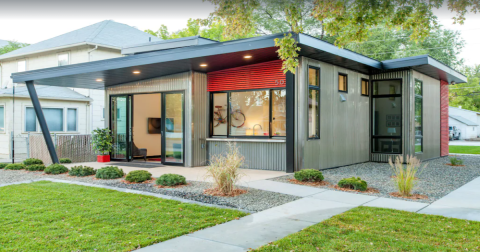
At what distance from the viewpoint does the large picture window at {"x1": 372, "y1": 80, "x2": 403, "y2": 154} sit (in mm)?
11602

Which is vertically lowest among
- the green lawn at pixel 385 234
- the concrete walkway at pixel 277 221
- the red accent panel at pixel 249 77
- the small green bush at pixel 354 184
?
the concrete walkway at pixel 277 221

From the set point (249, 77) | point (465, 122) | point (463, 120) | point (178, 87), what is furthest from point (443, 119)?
point (463, 120)

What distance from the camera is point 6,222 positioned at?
14.1ft

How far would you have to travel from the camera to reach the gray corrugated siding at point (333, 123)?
882 centimetres

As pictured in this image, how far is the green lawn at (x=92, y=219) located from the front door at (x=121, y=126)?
18.3 feet

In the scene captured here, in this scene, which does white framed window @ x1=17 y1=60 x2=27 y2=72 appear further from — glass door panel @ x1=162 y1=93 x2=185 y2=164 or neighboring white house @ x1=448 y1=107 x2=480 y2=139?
neighboring white house @ x1=448 y1=107 x2=480 y2=139

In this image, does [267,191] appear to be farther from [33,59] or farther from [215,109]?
[33,59]

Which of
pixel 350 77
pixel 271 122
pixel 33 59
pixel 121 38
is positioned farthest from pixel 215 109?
pixel 33 59

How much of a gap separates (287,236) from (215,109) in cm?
703

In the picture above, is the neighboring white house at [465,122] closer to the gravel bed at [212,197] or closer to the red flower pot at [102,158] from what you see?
the red flower pot at [102,158]

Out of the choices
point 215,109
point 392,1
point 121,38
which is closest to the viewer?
point 392,1

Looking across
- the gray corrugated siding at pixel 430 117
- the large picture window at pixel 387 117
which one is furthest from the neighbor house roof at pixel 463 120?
the large picture window at pixel 387 117

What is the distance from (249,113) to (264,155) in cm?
125

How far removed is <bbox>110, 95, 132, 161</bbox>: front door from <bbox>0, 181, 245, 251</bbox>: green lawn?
18.3ft
